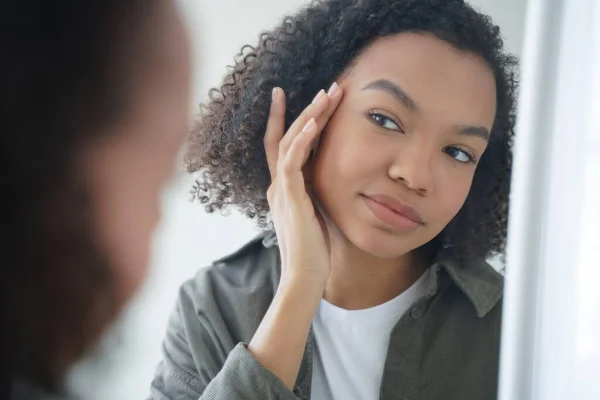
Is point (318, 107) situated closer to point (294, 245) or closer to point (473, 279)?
point (294, 245)

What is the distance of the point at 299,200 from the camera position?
51cm

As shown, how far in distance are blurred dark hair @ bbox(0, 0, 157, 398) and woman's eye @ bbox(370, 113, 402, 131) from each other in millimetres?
224

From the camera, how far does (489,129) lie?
1.63 ft

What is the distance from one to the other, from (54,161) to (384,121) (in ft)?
1.05

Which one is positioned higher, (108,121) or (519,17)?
(519,17)

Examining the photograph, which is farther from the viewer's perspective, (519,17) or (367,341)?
(367,341)

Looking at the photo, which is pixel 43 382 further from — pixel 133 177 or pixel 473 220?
pixel 473 220

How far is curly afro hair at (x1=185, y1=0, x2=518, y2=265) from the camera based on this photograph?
18.9 inches

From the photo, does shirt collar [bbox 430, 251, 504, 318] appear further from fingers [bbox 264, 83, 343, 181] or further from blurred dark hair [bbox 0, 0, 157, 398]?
blurred dark hair [bbox 0, 0, 157, 398]

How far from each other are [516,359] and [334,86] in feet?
0.89

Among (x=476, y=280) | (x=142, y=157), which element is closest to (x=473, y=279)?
(x=476, y=280)

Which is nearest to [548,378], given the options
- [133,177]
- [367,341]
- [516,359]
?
[516,359]

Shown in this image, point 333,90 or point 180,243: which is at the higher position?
point 333,90

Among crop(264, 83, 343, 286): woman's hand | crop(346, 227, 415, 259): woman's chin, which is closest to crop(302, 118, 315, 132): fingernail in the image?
crop(264, 83, 343, 286): woman's hand
